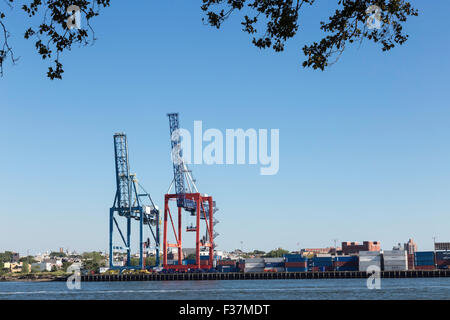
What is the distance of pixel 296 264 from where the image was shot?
112 metres

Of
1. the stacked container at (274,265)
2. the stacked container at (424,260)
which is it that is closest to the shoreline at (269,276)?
the stacked container at (424,260)

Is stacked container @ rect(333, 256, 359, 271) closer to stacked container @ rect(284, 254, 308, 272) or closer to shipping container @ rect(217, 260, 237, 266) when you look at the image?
stacked container @ rect(284, 254, 308, 272)

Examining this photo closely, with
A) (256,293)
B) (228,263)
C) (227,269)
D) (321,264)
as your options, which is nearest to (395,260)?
(321,264)

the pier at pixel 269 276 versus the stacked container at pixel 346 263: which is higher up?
the stacked container at pixel 346 263

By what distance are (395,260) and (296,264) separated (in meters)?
18.8

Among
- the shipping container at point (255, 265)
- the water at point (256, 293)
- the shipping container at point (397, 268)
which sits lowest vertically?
the shipping container at point (397, 268)

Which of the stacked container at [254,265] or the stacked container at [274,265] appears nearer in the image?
the stacked container at [274,265]

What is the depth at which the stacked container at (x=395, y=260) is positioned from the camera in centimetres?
10794

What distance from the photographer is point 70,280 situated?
113 m

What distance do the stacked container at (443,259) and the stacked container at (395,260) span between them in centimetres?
839

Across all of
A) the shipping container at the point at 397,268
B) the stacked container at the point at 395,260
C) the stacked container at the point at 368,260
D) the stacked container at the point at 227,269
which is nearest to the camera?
the stacked container at the point at 368,260

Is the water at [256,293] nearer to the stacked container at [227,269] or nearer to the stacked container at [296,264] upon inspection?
the stacked container at [296,264]

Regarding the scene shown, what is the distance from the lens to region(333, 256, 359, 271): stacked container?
108938 millimetres
